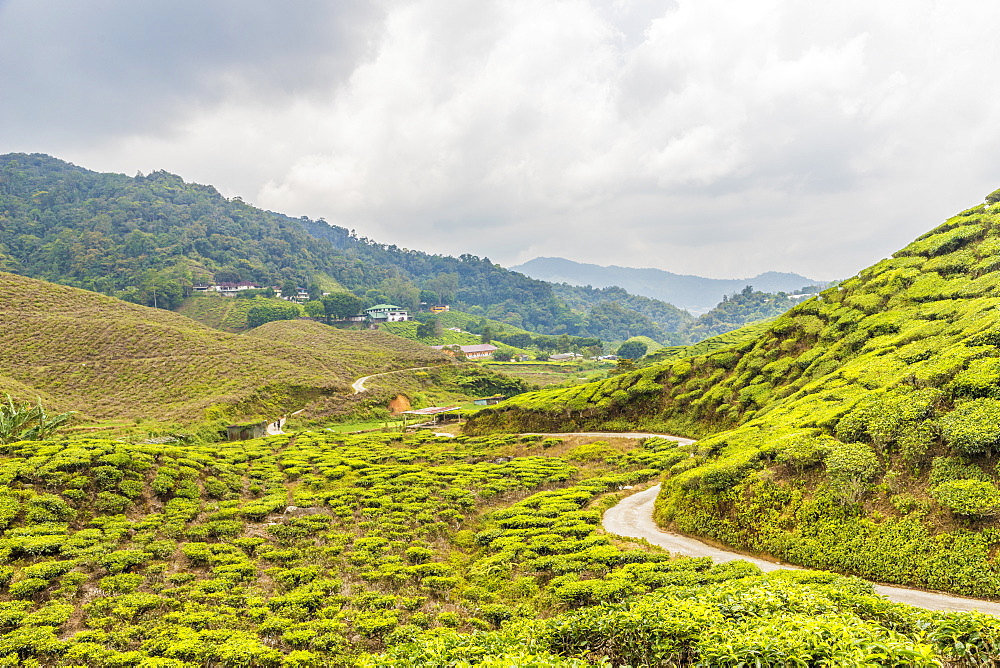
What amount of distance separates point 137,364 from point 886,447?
63192mm

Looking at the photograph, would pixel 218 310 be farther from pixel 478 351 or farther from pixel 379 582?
pixel 379 582

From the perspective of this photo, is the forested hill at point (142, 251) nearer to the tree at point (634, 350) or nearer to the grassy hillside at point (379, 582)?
the tree at point (634, 350)

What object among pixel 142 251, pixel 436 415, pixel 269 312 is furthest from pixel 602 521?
pixel 142 251

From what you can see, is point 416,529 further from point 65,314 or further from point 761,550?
point 65,314

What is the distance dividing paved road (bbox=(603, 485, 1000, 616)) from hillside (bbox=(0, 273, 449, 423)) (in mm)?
39182

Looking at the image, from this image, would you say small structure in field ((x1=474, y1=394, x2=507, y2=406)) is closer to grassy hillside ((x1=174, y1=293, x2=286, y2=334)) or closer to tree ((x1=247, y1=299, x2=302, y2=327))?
tree ((x1=247, y1=299, x2=302, y2=327))

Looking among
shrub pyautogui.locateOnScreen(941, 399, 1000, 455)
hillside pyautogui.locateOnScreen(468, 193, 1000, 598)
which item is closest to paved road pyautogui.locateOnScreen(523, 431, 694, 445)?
hillside pyautogui.locateOnScreen(468, 193, 1000, 598)

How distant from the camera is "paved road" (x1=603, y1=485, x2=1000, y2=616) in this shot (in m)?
9.08

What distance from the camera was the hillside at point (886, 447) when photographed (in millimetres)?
10562

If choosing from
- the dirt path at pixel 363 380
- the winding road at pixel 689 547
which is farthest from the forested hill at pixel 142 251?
the winding road at pixel 689 547

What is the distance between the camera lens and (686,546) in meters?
13.9

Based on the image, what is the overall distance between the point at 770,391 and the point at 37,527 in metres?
30.1

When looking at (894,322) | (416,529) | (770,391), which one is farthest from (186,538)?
(894,322)

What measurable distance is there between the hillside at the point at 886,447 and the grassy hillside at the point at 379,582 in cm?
281
